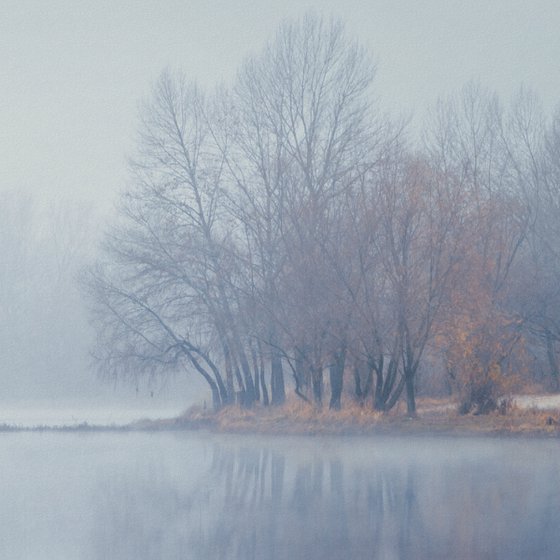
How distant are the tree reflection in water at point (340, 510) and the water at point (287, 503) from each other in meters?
0.02

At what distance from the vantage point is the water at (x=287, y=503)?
898cm

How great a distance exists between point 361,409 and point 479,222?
6.27 metres

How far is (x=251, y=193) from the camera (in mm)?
30891

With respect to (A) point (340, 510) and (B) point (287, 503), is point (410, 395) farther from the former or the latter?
(A) point (340, 510)

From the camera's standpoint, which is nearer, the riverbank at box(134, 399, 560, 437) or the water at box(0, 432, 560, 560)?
the water at box(0, 432, 560, 560)

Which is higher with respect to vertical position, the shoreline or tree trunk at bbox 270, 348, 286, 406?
tree trunk at bbox 270, 348, 286, 406

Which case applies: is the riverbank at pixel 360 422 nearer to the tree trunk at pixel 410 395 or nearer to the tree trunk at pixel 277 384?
the tree trunk at pixel 410 395

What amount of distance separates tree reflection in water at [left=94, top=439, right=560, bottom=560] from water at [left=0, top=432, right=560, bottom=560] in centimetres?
2

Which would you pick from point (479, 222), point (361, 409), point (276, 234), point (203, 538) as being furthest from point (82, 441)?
point (203, 538)

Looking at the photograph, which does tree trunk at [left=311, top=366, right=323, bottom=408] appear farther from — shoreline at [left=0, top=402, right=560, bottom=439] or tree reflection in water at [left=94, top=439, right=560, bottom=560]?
tree reflection in water at [left=94, top=439, right=560, bottom=560]

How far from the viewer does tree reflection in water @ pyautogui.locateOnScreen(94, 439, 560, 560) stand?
8.89 meters

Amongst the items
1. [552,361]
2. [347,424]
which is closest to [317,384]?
[347,424]

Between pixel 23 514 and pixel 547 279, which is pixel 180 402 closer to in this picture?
pixel 547 279

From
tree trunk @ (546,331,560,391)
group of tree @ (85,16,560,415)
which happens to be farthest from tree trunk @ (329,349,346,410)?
tree trunk @ (546,331,560,391)
